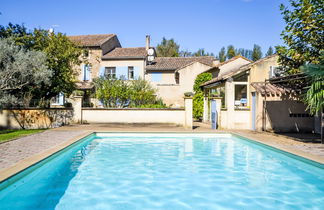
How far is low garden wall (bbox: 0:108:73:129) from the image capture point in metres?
15.3

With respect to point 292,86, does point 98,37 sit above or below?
above

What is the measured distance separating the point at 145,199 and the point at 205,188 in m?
1.55

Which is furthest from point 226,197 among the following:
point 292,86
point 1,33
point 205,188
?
point 1,33

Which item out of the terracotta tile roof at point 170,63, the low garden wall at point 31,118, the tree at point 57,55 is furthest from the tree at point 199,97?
the low garden wall at point 31,118

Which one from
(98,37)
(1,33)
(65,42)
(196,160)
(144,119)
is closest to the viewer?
(196,160)

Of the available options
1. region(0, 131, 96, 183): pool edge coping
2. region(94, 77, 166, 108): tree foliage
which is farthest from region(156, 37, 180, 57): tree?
region(0, 131, 96, 183): pool edge coping

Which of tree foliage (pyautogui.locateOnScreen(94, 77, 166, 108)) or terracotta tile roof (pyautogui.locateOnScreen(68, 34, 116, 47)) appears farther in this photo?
terracotta tile roof (pyautogui.locateOnScreen(68, 34, 116, 47))

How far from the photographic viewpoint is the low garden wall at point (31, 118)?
50.3 feet

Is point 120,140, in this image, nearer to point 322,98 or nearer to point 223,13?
point 322,98

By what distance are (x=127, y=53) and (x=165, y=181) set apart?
25259mm

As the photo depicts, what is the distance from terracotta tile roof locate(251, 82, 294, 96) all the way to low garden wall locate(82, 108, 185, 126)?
5011 millimetres

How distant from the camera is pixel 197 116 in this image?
2242cm

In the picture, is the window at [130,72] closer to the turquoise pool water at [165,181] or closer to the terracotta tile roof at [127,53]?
the terracotta tile roof at [127,53]

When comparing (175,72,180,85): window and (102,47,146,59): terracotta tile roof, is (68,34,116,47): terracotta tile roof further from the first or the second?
(175,72,180,85): window
